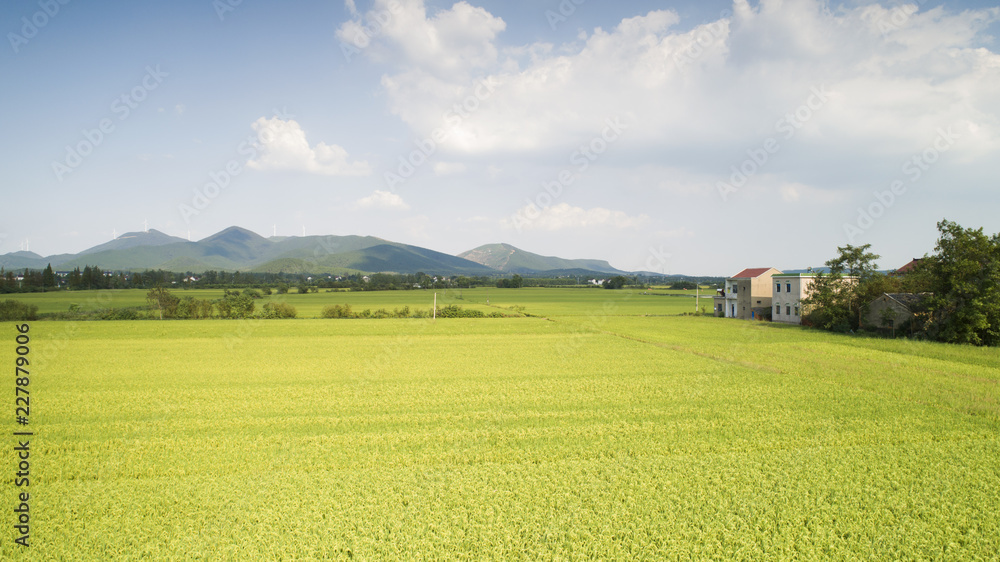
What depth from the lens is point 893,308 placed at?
33.2m

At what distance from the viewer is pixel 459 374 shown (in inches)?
742

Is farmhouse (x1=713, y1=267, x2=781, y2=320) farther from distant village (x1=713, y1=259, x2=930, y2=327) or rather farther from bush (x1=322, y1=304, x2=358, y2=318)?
bush (x1=322, y1=304, x2=358, y2=318)

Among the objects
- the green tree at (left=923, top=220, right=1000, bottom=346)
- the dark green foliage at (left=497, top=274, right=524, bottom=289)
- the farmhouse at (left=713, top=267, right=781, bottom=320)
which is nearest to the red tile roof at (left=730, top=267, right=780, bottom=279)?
the farmhouse at (left=713, top=267, right=781, bottom=320)

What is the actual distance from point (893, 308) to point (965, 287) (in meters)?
5.15

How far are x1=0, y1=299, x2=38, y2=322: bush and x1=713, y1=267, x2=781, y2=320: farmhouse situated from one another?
2837 inches

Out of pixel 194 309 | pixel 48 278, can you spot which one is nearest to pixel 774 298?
pixel 194 309

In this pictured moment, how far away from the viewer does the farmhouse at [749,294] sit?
164 ft

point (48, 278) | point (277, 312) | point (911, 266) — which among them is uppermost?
point (911, 266)

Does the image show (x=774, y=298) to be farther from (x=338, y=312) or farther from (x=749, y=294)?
(x=338, y=312)

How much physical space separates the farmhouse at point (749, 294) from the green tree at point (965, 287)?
63.9 ft

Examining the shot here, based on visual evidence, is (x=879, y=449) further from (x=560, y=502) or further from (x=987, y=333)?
(x=987, y=333)

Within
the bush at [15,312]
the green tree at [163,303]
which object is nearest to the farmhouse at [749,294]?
the green tree at [163,303]

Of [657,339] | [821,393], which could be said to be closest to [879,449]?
[821,393]

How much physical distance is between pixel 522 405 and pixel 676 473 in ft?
18.8
